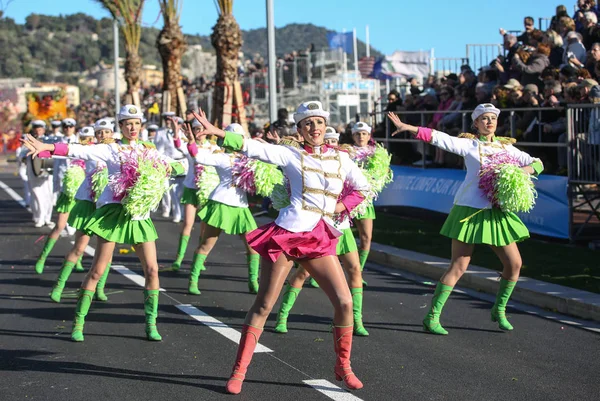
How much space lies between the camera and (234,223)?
10.4m

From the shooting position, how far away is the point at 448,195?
15.0m

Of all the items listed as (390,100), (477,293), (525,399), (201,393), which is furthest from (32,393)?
(390,100)

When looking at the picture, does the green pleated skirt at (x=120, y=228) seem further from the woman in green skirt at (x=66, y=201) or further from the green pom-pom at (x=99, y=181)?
the woman in green skirt at (x=66, y=201)

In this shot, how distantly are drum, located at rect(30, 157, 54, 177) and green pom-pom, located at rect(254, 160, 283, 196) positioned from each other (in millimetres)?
9807

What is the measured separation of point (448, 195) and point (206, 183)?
5.19 meters

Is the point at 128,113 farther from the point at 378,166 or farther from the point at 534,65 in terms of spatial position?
the point at 534,65

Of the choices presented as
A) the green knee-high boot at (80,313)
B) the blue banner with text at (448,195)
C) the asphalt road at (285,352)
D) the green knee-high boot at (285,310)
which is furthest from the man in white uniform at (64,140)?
the green knee-high boot at (285,310)

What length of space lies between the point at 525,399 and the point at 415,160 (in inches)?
486

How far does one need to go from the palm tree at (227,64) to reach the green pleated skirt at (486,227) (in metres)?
15.1

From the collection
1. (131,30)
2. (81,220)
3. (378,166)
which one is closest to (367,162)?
(378,166)

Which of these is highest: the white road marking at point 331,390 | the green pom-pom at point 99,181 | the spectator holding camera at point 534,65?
the spectator holding camera at point 534,65

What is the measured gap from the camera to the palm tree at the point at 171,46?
2784 cm

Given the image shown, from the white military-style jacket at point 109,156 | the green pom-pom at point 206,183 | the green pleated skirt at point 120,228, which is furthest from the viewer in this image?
the green pom-pom at point 206,183

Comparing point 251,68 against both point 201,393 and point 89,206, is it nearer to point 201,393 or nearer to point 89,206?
point 89,206
